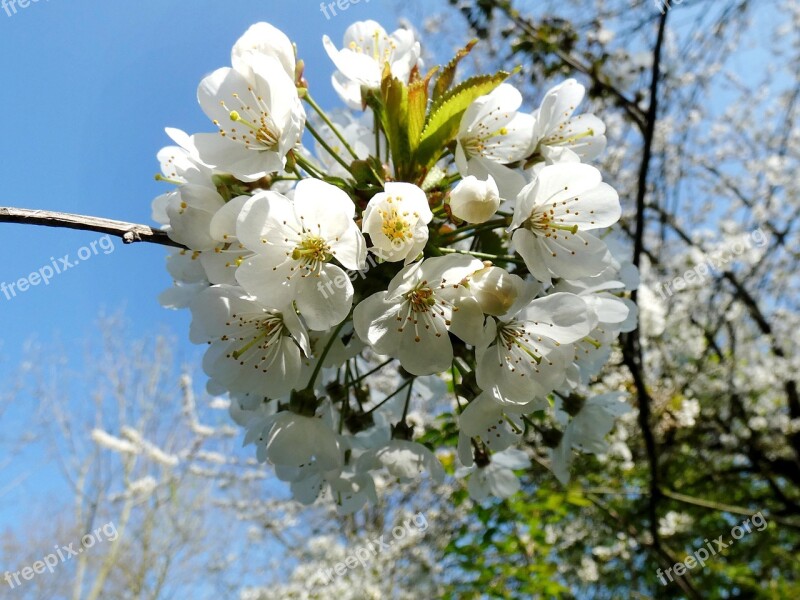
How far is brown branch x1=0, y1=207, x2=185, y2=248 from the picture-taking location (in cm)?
74

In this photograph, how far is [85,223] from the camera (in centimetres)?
78

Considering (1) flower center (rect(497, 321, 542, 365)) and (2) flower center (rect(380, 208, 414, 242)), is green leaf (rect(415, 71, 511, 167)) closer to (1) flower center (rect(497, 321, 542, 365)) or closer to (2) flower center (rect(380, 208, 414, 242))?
(2) flower center (rect(380, 208, 414, 242))

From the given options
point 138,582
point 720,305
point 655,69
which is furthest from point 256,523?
point 655,69

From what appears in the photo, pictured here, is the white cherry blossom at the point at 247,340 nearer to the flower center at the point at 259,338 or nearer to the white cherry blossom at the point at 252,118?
the flower center at the point at 259,338

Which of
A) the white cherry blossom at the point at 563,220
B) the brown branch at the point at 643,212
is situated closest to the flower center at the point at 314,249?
the white cherry blossom at the point at 563,220

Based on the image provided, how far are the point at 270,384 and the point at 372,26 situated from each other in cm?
91

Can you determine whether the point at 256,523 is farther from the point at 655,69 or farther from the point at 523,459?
the point at 655,69

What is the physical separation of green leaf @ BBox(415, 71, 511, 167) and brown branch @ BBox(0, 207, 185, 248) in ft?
1.57

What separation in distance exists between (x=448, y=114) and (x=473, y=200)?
195 millimetres

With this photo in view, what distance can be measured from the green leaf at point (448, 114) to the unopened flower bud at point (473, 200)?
0.44 feet

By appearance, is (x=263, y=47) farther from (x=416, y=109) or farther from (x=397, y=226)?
(x=397, y=226)

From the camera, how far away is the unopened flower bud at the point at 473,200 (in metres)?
0.85

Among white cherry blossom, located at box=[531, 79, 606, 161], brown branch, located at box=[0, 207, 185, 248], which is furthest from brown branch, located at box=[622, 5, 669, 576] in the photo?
brown branch, located at box=[0, 207, 185, 248]

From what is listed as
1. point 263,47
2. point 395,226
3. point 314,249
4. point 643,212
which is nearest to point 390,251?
point 395,226
